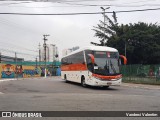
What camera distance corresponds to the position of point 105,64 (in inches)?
966

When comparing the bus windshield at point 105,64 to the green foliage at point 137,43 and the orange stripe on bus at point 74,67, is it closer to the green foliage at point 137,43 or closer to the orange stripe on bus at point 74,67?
the orange stripe on bus at point 74,67

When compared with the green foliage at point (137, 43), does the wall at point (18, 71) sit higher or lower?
lower

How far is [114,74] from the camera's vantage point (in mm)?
24672

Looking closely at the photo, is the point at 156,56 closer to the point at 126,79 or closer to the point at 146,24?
the point at 146,24

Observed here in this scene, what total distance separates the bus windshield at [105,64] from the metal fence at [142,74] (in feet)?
34.3

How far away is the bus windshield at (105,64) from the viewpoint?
24375mm

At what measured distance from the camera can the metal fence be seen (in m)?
34.3

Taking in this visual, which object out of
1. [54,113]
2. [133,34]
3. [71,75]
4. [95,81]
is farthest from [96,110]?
[133,34]

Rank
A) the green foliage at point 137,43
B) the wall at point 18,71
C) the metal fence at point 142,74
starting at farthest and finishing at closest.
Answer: the wall at point 18,71 → the green foliage at point 137,43 → the metal fence at point 142,74

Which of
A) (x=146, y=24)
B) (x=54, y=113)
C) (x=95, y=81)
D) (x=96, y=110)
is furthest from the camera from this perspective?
(x=146, y=24)

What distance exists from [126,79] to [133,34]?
79.0 ft

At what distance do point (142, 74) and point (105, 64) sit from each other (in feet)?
41.5

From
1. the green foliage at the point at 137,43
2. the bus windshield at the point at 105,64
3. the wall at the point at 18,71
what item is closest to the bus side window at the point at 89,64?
the bus windshield at the point at 105,64

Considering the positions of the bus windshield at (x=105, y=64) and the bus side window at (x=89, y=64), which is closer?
the bus windshield at (x=105, y=64)
